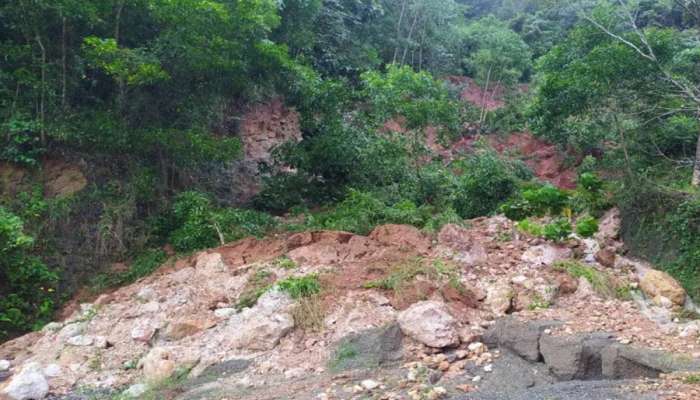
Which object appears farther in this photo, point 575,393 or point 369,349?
point 369,349

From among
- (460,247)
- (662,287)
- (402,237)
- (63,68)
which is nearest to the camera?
(662,287)

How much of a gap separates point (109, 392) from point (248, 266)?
101 inches

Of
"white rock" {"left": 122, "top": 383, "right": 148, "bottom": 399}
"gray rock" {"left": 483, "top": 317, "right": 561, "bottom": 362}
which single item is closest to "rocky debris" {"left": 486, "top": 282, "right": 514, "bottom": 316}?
"gray rock" {"left": 483, "top": 317, "right": 561, "bottom": 362}

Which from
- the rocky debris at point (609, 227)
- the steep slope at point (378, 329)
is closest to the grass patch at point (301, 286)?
the steep slope at point (378, 329)

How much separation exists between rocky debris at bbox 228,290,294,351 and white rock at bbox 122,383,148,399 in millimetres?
987

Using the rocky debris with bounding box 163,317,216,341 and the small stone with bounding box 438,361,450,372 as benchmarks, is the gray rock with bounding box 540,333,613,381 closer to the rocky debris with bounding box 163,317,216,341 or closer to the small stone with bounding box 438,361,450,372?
the small stone with bounding box 438,361,450,372

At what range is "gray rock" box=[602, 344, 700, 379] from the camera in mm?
4738

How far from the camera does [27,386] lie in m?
5.75

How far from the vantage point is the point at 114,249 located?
30.8 feet

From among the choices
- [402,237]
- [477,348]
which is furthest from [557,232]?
[477,348]

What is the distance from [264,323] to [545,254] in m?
3.70

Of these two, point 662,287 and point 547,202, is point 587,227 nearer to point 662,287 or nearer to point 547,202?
point 547,202

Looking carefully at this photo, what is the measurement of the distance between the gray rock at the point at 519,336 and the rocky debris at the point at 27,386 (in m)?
4.47

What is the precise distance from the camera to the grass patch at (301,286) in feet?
22.2
